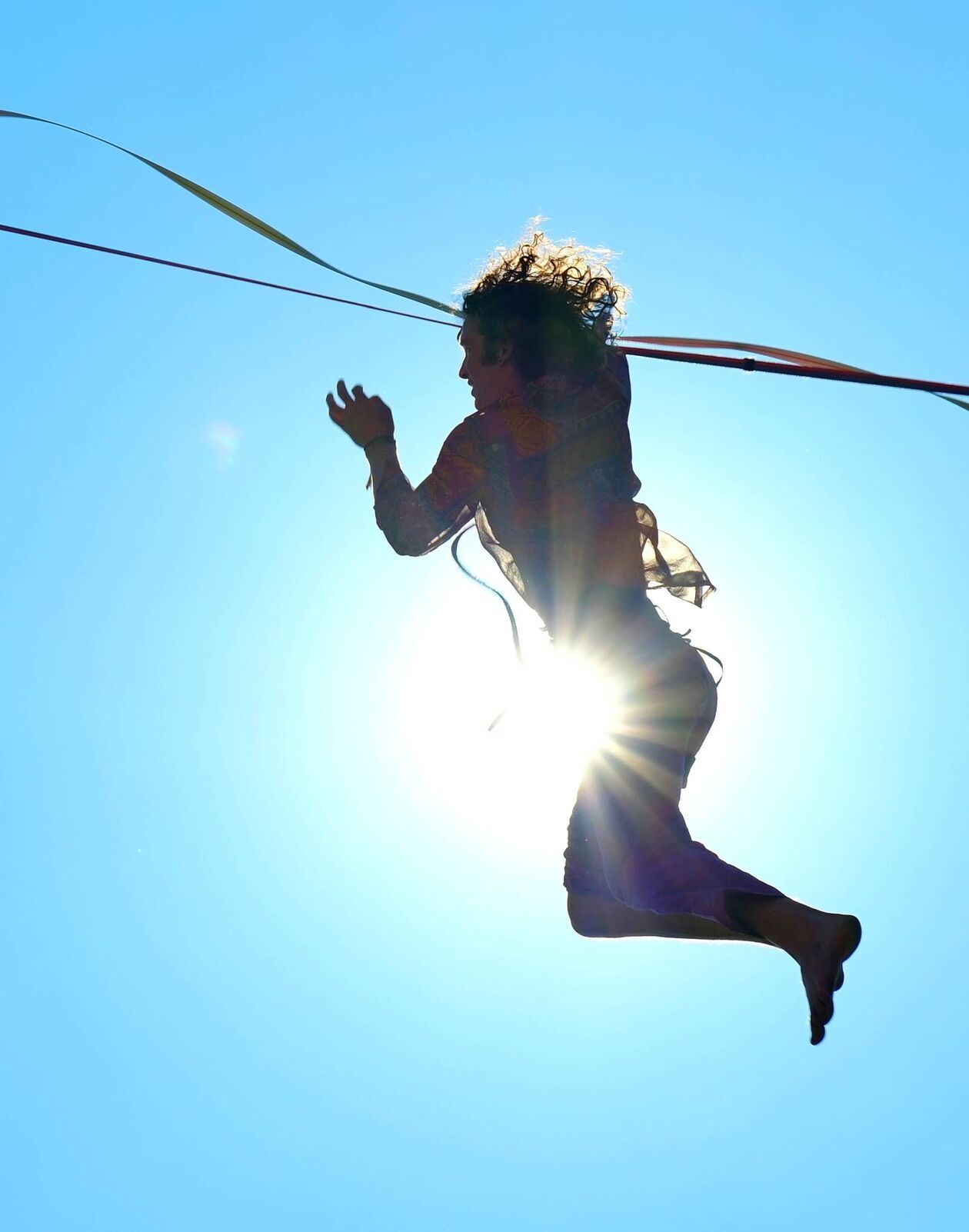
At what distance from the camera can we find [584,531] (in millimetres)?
3504

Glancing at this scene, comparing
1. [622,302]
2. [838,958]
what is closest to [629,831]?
[838,958]

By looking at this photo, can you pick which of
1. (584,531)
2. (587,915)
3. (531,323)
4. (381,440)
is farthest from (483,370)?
(587,915)

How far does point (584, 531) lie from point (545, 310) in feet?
2.24

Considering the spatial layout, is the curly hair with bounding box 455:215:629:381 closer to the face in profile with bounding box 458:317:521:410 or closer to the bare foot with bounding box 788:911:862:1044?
the face in profile with bounding box 458:317:521:410

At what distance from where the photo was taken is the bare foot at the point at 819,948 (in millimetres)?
2678

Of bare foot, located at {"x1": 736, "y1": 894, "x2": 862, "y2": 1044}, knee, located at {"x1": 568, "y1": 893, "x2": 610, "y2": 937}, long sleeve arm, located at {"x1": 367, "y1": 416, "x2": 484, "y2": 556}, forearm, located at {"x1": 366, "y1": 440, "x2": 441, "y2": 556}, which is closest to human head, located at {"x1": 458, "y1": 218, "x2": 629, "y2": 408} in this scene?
long sleeve arm, located at {"x1": 367, "y1": 416, "x2": 484, "y2": 556}

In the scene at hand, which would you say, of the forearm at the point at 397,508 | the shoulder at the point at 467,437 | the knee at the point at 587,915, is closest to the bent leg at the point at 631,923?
the knee at the point at 587,915

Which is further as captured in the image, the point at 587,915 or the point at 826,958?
the point at 587,915

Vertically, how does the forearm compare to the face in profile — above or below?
below

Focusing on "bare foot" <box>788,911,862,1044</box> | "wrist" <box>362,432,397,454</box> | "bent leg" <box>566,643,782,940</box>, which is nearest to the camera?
"bare foot" <box>788,911,862,1044</box>

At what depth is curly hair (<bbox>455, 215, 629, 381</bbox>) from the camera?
11.8 feet

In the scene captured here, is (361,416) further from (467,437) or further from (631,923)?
(631,923)

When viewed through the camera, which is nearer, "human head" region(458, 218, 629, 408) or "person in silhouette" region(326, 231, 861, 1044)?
"person in silhouette" region(326, 231, 861, 1044)

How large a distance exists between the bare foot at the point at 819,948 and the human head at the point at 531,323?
5.31 ft
